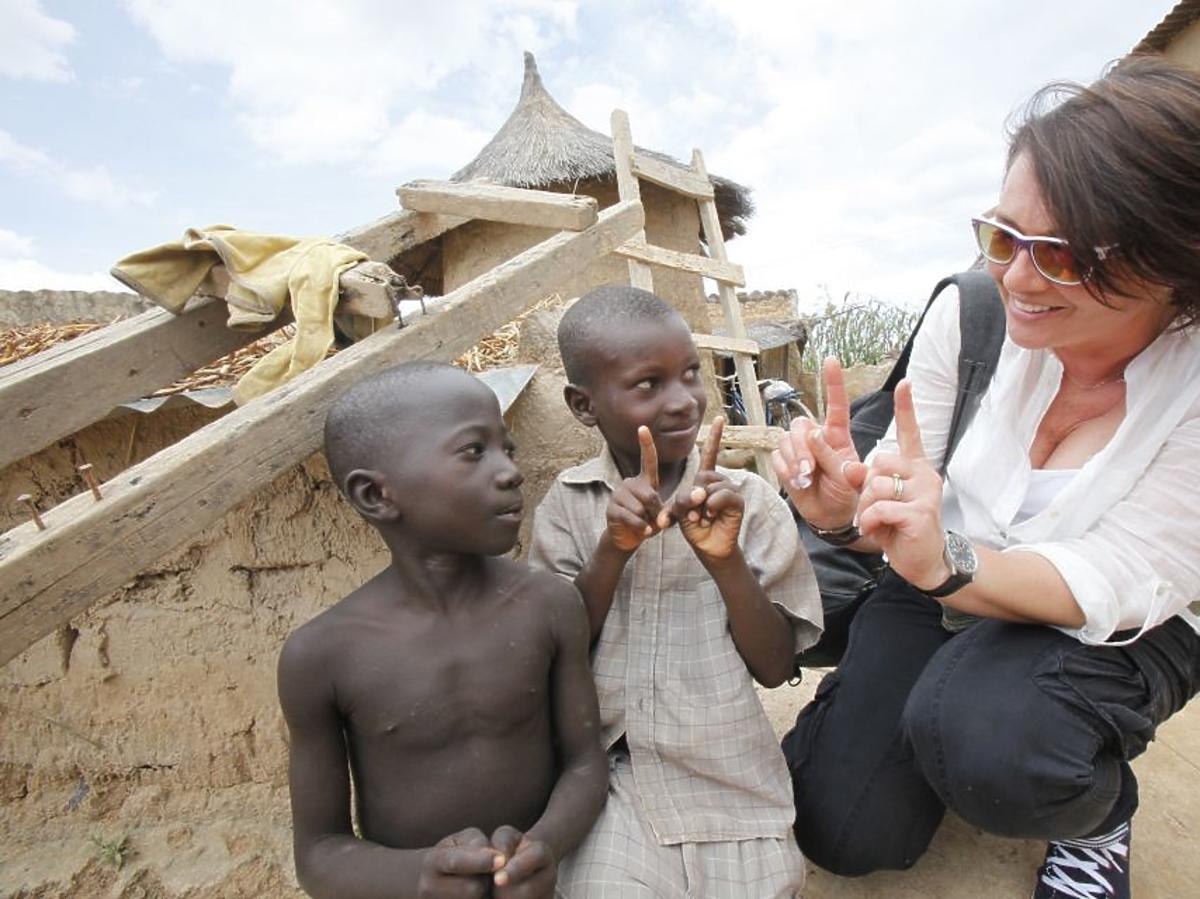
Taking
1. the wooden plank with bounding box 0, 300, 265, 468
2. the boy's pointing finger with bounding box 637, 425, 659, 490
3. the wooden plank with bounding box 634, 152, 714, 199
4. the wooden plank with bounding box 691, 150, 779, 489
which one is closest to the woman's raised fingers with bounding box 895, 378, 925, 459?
the boy's pointing finger with bounding box 637, 425, 659, 490

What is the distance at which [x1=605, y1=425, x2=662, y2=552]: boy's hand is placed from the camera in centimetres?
143

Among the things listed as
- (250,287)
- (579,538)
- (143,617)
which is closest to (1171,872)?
(579,538)

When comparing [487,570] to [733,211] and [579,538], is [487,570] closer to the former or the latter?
[579,538]

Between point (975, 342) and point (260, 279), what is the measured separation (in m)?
1.73

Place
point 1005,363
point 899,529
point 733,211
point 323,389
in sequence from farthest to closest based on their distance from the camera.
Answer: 1. point 733,211
2. point 1005,363
3. point 323,389
4. point 899,529

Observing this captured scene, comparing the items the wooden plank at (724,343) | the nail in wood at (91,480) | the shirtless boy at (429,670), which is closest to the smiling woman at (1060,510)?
the shirtless boy at (429,670)

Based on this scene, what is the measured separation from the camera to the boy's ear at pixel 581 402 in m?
1.81

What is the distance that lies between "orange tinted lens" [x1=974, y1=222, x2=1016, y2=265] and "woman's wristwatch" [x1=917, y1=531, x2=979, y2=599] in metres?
0.58

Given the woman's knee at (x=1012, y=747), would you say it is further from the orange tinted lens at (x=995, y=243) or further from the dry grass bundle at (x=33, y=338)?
the dry grass bundle at (x=33, y=338)

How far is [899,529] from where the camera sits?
1.41m

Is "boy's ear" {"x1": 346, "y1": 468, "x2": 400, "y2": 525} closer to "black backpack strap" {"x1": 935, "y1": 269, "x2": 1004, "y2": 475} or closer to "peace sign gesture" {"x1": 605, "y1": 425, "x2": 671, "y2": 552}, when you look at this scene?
"peace sign gesture" {"x1": 605, "y1": 425, "x2": 671, "y2": 552}

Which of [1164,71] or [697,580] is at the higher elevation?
[1164,71]

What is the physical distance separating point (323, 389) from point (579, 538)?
65cm

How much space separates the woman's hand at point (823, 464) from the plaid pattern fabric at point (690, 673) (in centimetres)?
7
